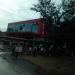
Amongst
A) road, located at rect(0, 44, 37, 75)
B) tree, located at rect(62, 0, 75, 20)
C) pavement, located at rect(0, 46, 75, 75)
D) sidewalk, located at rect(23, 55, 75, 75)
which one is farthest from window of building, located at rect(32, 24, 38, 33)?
road, located at rect(0, 44, 37, 75)

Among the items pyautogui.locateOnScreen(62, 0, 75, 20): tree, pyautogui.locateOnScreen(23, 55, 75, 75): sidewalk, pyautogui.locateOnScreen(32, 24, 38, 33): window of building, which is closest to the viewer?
pyautogui.locateOnScreen(23, 55, 75, 75): sidewalk

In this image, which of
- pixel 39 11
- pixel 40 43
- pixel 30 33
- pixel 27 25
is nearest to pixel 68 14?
pixel 39 11

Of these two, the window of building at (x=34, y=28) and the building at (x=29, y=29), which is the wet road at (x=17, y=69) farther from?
the window of building at (x=34, y=28)

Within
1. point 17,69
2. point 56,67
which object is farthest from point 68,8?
point 17,69

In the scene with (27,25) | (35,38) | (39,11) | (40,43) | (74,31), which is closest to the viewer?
(74,31)

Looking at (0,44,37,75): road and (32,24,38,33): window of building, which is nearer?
(0,44,37,75): road

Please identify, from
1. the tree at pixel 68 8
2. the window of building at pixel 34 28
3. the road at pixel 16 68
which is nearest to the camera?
the road at pixel 16 68

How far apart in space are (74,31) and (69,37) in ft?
3.83

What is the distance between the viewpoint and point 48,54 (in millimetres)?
39188

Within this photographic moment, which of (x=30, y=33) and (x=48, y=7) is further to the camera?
(x=30, y=33)

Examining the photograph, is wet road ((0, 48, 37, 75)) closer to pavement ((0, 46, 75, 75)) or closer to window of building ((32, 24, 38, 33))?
pavement ((0, 46, 75, 75))

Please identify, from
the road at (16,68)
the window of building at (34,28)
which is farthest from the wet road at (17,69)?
the window of building at (34,28)

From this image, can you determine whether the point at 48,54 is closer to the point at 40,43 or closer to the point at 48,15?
the point at 48,15

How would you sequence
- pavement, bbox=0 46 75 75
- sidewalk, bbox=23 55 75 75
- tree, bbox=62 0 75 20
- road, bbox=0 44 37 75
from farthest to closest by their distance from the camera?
tree, bbox=62 0 75 20 → sidewalk, bbox=23 55 75 75 → pavement, bbox=0 46 75 75 → road, bbox=0 44 37 75
